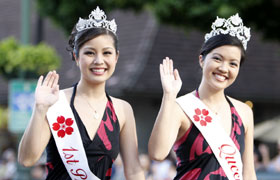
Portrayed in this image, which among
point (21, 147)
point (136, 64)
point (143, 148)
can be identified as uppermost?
point (136, 64)

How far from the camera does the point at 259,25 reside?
32.8 feet

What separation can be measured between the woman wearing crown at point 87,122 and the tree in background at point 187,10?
431 cm

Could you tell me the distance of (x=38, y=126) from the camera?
159 inches

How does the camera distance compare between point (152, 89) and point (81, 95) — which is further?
point (152, 89)

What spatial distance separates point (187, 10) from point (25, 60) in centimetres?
252

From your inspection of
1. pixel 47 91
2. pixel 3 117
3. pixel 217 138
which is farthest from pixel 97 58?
pixel 3 117

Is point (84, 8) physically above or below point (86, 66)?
above

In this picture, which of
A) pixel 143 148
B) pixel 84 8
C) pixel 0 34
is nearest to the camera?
Result: pixel 84 8

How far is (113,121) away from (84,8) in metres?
5.81

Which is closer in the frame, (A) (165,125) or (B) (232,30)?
(A) (165,125)

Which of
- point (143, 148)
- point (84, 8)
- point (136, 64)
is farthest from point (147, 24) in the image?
point (84, 8)

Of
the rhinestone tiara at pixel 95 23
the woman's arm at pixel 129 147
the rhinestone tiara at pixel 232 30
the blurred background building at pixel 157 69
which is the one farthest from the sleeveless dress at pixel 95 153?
the blurred background building at pixel 157 69

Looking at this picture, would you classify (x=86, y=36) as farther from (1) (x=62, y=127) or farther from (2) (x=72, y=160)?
(2) (x=72, y=160)

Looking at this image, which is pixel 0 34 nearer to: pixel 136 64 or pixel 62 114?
pixel 136 64
